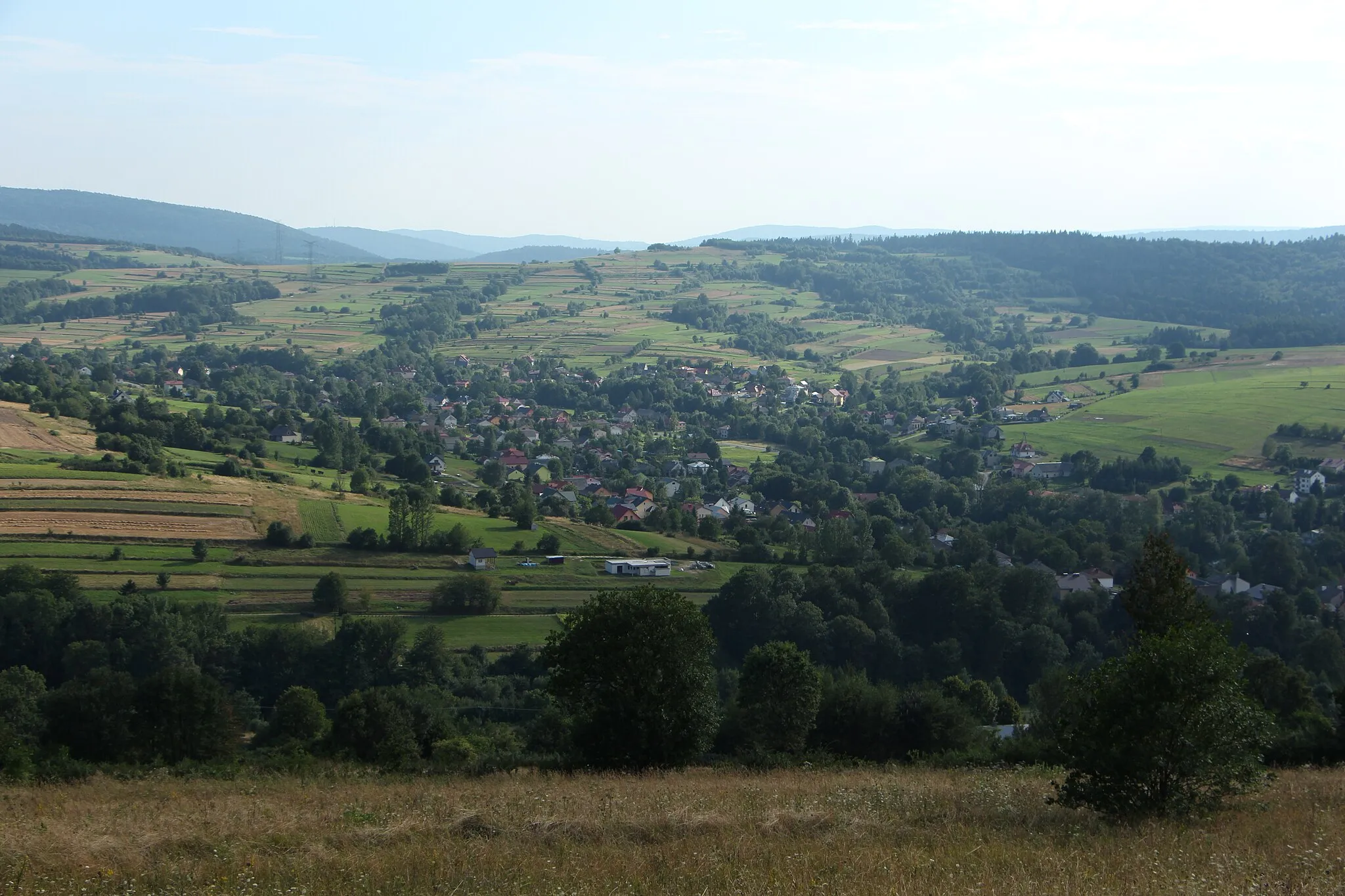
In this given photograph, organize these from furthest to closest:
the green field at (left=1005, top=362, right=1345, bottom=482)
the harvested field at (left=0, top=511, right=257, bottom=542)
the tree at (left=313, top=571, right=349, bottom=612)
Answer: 1. the green field at (left=1005, top=362, right=1345, bottom=482)
2. the harvested field at (left=0, top=511, right=257, bottom=542)
3. the tree at (left=313, top=571, right=349, bottom=612)

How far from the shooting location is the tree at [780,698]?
781 inches

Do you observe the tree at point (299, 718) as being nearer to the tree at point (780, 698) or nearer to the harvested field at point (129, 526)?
the tree at point (780, 698)

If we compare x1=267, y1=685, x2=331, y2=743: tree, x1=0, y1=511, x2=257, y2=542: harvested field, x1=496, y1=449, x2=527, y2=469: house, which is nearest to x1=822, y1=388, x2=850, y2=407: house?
x1=496, y1=449, x2=527, y2=469: house

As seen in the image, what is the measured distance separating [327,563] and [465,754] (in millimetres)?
26570

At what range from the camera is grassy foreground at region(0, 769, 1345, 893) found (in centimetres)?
823

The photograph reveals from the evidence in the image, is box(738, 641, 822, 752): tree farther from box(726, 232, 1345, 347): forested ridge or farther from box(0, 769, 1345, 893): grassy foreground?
box(726, 232, 1345, 347): forested ridge

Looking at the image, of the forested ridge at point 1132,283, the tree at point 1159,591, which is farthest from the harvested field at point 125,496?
the forested ridge at point 1132,283

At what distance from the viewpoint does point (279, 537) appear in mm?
45344

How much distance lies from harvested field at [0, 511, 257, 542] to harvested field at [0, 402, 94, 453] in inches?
510

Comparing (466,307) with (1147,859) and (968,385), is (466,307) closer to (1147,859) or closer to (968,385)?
(968,385)

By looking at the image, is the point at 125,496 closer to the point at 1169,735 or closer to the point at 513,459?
the point at 513,459

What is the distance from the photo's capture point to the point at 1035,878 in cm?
815

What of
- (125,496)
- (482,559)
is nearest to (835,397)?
(482,559)

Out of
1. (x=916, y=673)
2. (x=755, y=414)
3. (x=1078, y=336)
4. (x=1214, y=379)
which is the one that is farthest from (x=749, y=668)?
(x=1078, y=336)
